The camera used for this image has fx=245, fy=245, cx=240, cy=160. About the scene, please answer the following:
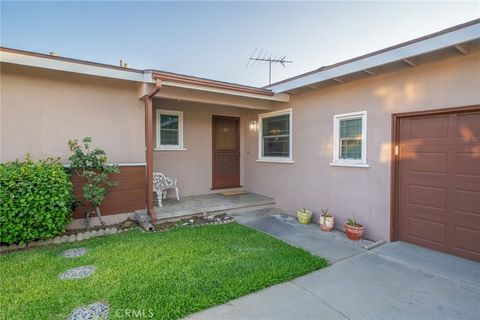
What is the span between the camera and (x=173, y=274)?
309cm

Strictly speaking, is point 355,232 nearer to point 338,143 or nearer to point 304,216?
point 304,216

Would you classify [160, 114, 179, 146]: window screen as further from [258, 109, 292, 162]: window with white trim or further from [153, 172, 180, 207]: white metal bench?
[258, 109, 292, 162]: window with white trim

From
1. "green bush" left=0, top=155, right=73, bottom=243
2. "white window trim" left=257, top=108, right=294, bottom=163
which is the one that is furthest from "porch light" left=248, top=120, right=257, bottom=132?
"green bush" left=0, top=155, right=73, bottom=243

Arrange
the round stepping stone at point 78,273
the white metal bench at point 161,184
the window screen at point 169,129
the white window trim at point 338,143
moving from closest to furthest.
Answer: the round stepping stone at point 78,273 → the white window trim at point 338,143 → the white metal bench at point 161,184 → the window screen at point 169,129

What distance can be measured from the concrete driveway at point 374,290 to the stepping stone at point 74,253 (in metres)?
2.47

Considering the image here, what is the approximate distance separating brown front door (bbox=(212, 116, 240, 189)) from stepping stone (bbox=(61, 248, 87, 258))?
13.8 feet

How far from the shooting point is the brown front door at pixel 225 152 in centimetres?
773

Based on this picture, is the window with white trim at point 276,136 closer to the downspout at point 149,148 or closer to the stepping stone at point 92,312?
the downspout at point 149,148

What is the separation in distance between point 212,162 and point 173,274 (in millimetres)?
4778

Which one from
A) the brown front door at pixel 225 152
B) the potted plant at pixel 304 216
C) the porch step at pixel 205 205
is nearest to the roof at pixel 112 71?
the brown front door at pixel 225 152

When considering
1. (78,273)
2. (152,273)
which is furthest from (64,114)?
(152,273)

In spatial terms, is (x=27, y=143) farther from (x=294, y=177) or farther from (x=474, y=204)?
(x=474, y=204)

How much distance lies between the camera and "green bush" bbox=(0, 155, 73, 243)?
3.68 metres

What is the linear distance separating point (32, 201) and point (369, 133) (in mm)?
5879
